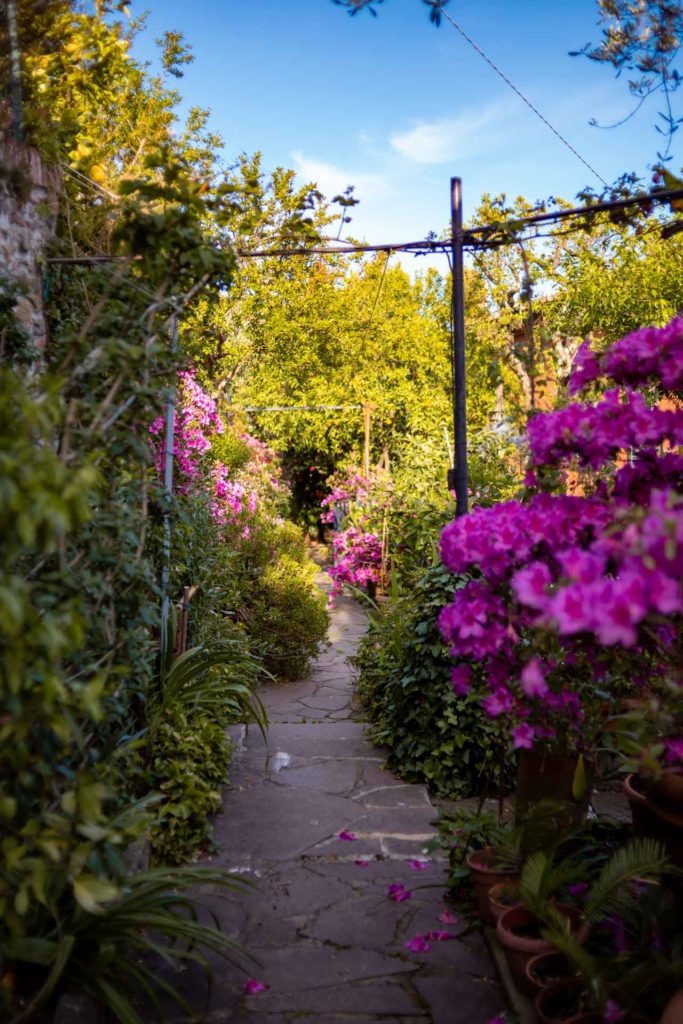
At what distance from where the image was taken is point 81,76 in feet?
13.7

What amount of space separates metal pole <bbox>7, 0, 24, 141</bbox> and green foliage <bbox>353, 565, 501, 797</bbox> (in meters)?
3.05

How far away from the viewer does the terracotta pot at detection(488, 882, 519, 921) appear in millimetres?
2447

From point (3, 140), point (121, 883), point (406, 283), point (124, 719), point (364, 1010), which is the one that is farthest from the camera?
point (406, 283)

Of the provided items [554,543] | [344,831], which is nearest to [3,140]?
[554,543]

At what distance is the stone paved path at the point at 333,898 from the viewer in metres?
2.42

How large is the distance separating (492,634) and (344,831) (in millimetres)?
1778

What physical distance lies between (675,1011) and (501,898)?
31.8 inches

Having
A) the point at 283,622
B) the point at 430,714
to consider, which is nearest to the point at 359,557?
the point at 283,622

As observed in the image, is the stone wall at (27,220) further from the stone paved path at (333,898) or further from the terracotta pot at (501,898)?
the terracotta pot at (501,898)

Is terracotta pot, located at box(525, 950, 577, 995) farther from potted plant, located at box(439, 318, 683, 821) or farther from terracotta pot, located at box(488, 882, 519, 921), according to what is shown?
potted plant, located at box(439, 318, 683, 821)

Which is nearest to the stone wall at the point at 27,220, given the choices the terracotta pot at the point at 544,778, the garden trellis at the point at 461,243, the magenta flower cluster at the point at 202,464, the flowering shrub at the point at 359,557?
the garden trellis at the point at 461,243

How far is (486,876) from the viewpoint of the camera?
263cm

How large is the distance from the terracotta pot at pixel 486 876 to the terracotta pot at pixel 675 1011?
82 cm

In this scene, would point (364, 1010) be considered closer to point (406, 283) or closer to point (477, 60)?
point (477, 60)
